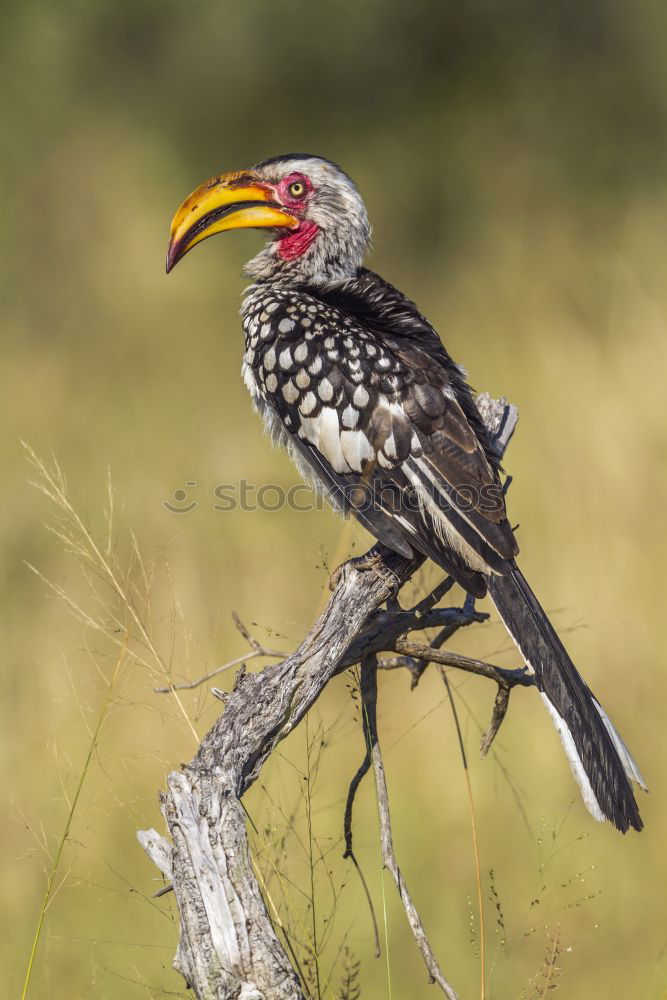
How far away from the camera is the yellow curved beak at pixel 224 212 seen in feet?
12.9

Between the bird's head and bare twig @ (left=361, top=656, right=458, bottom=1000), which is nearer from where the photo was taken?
bare twig @ (left=361, top=656, right=458, bottom=1000)

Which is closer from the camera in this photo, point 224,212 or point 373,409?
point 373,409

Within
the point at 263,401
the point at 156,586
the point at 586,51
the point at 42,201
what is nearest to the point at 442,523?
the point at 263,401

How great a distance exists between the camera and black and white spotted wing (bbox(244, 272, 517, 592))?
3.27 meters

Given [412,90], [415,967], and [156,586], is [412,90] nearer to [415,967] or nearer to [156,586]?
[156,586]

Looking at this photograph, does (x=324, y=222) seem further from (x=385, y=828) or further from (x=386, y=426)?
(x=385, y=828)

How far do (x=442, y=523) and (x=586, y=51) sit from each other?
531cm

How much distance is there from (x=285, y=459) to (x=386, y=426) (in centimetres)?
224

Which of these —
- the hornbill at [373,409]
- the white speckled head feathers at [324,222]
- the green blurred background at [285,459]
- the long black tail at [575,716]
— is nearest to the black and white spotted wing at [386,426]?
the hornbill at [373,409]

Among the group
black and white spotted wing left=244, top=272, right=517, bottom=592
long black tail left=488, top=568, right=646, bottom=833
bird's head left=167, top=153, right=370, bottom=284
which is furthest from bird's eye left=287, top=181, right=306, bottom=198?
long black tail left=488, top=568, right=646, bottom=833

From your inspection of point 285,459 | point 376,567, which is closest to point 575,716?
point 376,567

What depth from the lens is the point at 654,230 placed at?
6.46 meters

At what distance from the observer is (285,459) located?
563 centimetres

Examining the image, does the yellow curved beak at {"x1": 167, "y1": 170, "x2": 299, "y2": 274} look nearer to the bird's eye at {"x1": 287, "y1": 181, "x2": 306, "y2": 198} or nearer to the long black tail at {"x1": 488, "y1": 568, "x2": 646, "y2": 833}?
the bird's eye at {"x1": 287, "y1": 181, "x2": 306, "y2": 198}
